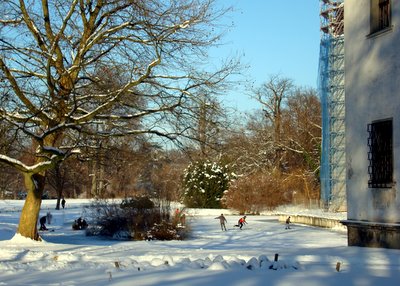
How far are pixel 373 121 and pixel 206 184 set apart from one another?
4106cm

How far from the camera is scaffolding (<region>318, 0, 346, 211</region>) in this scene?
49094mm

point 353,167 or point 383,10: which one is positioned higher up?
point 383,10

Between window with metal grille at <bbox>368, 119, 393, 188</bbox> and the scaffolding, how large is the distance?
3302 cm

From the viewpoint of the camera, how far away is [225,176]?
5669 centimetres

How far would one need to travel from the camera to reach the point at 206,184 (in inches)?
2229

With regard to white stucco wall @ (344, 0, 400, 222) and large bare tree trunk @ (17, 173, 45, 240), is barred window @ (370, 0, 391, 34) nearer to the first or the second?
white stucco wall @ (344, 0, 400, 222)

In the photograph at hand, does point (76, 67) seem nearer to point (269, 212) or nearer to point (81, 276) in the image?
point (81, 276)

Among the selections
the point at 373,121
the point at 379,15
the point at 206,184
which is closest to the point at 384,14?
the point at 379,15

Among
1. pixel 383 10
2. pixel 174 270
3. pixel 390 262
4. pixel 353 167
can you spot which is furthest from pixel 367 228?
pixel 174 270

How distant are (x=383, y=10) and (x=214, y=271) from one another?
10.0 metres

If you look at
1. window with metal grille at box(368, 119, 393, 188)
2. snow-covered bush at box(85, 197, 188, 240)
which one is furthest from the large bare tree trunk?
window with metal grille at box(368, 119, 393, 188)

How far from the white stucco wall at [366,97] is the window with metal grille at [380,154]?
0.63 feet

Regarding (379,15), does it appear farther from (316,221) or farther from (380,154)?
(316,221)

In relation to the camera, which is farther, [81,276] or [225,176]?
[225,176]
